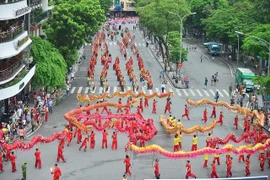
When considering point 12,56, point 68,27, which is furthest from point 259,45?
point 12,56

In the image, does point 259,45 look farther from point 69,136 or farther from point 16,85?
point 69,136

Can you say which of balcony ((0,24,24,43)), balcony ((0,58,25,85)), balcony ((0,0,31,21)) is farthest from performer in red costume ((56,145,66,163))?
balcony ((0,0,31,21))

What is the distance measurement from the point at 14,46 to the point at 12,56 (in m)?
0.77

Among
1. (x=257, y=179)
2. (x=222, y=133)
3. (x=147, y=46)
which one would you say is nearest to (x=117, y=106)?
(x=222, y=133)

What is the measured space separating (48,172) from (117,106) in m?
→ 12.7

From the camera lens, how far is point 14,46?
41469 mm

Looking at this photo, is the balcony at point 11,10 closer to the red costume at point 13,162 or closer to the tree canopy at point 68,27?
the tree canopy at point 68,27

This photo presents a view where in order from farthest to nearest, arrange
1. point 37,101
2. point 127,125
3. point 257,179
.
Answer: point 37,101 < point 127,125 < point 257,179

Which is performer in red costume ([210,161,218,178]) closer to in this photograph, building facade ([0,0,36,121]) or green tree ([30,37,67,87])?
building facade ([0,0,36,121])

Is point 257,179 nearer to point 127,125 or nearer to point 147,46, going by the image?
point 127,125

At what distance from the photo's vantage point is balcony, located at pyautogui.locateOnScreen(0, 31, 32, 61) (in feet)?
129

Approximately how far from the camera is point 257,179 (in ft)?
77.7

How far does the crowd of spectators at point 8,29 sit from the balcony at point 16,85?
3.09 metres

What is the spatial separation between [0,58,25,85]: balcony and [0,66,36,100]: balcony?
0.50 m
